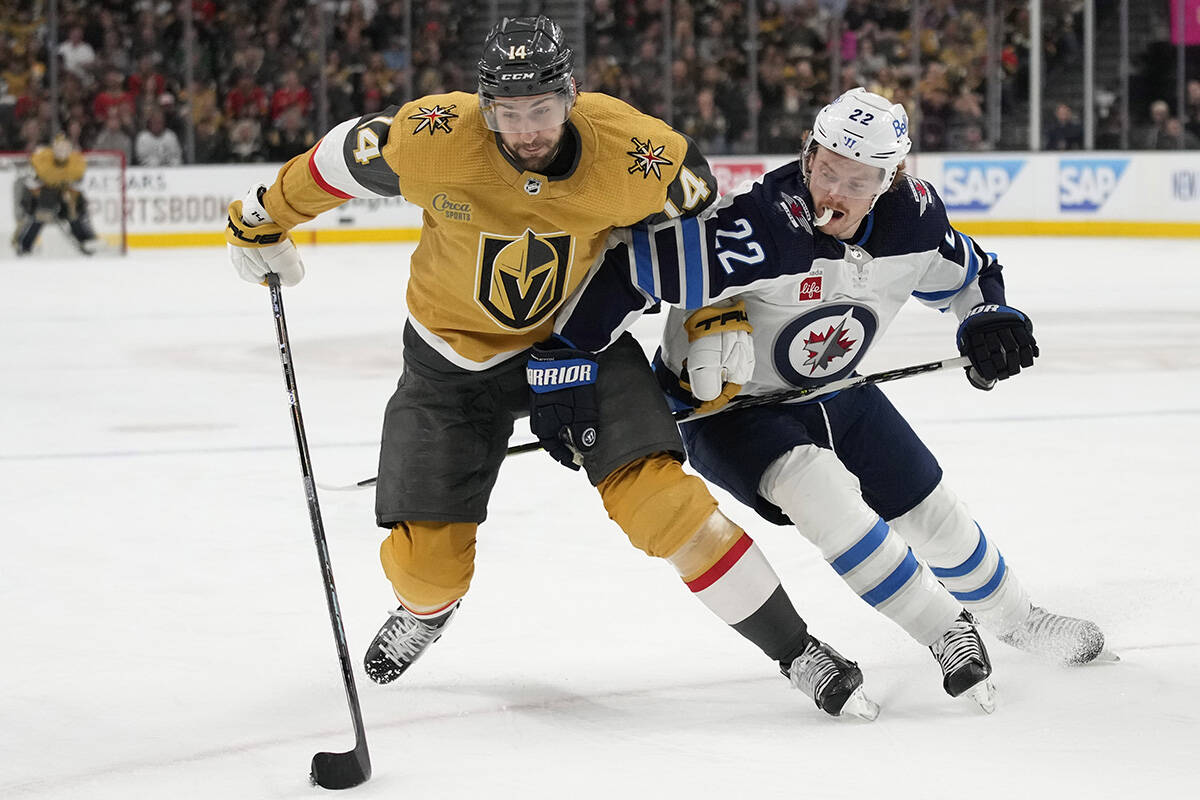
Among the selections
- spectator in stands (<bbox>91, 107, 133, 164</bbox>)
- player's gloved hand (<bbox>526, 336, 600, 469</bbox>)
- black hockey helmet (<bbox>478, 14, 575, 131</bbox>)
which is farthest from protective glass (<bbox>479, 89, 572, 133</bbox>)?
spectator in stands (<bbox>91, 107, 133, 164</bbox>)

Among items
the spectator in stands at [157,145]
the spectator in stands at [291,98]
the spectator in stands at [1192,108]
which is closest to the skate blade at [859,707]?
the spectator in stands at [1192,108]

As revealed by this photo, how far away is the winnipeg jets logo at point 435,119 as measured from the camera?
7.38 feet

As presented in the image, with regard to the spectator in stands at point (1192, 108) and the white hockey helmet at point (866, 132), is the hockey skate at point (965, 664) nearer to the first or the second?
the white hockey helmet at point (866, 132)

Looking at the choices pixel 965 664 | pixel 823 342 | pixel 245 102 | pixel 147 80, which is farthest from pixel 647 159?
pixel 147 80

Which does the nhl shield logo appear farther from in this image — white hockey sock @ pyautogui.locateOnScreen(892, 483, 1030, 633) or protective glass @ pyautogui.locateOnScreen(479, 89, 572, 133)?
protective glass @ pyautogui.locateOnScreen(479, 89, 572, 133)

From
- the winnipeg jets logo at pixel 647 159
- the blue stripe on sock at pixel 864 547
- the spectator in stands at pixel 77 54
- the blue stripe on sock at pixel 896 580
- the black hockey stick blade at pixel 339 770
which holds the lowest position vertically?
the black hockey stick blade at pixel 339 770

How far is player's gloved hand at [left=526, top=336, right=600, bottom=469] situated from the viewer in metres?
2.27

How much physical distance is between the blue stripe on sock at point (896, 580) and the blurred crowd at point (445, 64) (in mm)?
9602

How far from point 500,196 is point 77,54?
10788 mm

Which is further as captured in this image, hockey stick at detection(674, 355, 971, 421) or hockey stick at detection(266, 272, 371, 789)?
hockey stick at detection(674, 355, 971, 421)

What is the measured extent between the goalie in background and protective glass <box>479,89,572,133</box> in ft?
29.8

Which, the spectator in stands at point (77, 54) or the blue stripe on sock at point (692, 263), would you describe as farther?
the spectator in stands at point (77, 54)

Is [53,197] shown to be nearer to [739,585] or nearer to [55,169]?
[55,169]

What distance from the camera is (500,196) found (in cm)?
223
